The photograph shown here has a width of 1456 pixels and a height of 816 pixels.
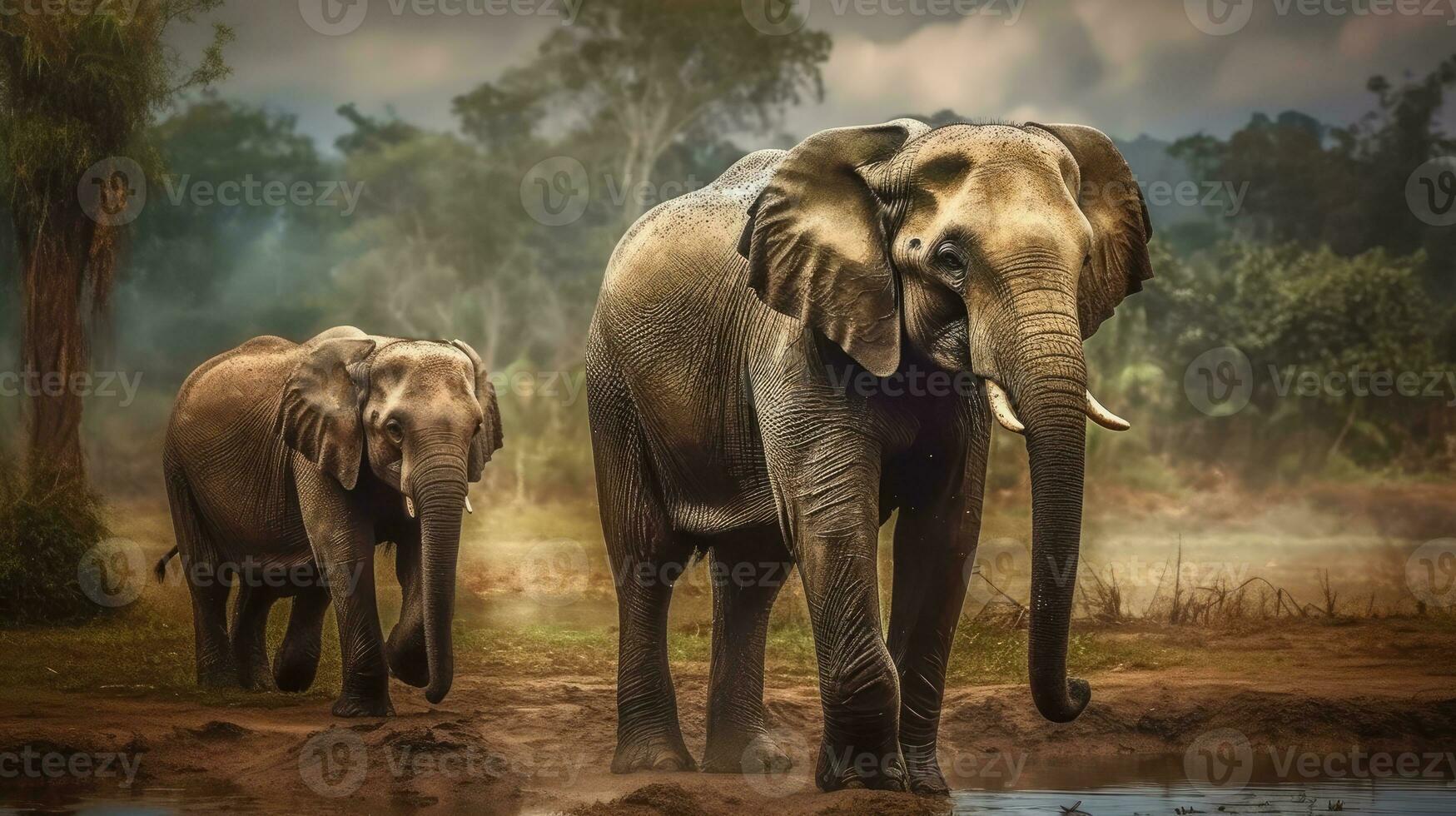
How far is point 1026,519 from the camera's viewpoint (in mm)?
22156

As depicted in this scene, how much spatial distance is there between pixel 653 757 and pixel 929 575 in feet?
6.13

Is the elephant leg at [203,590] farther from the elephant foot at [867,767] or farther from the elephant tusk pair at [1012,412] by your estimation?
the elephant tusk pair at [1012,412]

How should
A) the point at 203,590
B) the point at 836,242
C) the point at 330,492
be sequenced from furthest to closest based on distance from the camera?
the point at 203,590 < the point at 330,492 < the point at 836,242

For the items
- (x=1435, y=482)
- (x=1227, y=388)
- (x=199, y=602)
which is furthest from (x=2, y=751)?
(x=1227, y=388)

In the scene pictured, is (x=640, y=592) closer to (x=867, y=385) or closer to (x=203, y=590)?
(x=867, y=385)

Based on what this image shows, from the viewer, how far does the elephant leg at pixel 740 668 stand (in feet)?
29.6

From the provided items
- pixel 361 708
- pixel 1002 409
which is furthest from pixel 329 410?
pixel 1002 409

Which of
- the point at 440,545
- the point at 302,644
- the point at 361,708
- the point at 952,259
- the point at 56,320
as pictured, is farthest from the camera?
the point at 56,320

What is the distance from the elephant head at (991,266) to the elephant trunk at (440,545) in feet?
10.1

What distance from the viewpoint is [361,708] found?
36.0 ft

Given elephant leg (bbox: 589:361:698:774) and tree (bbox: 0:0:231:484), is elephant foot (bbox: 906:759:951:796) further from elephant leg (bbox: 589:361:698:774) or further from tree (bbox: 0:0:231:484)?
tree (bbox: 0:0:231:484)

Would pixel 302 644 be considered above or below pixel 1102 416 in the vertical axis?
below

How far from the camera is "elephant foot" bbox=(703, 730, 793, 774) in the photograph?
8.98 m

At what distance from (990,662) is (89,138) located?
10.3m
